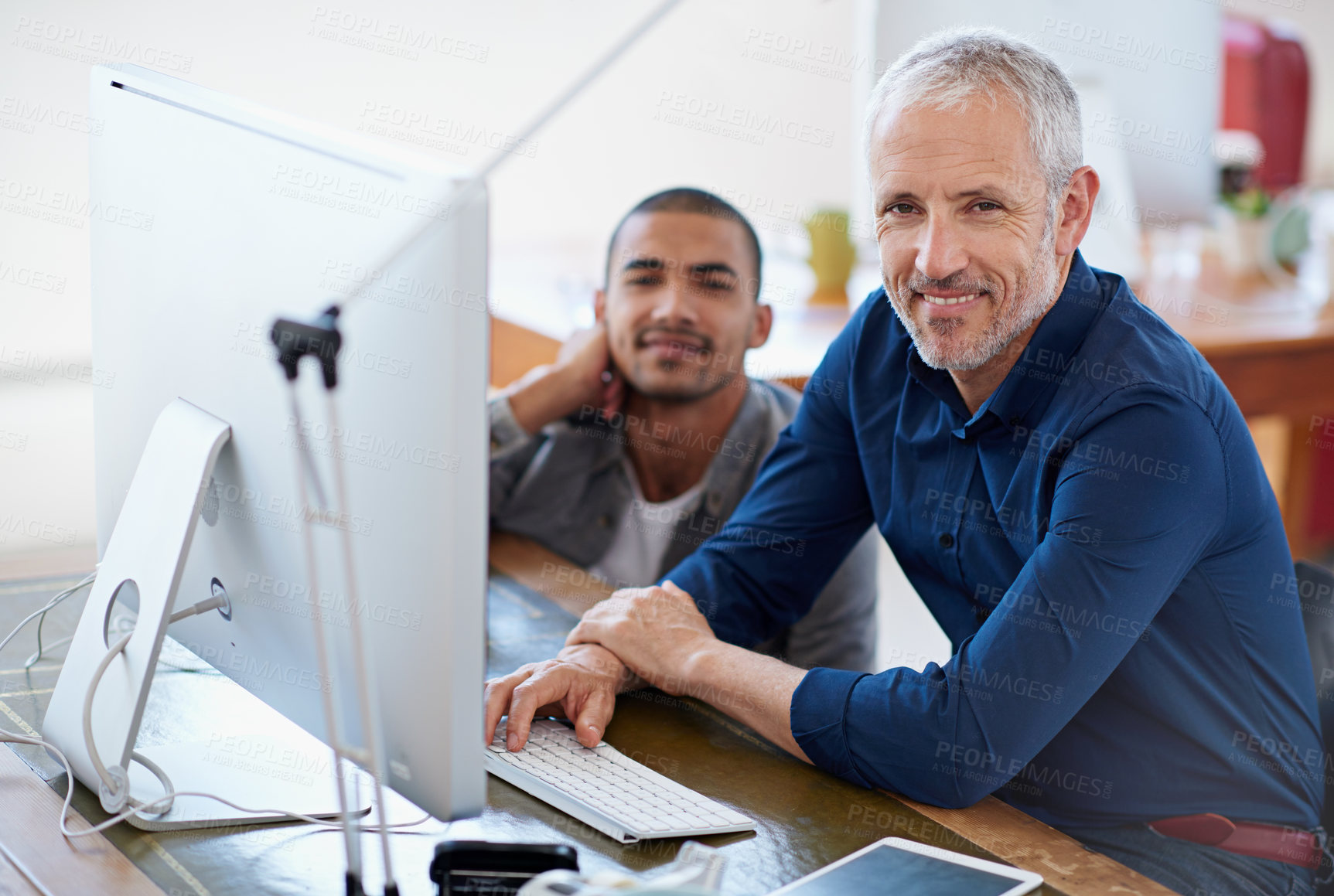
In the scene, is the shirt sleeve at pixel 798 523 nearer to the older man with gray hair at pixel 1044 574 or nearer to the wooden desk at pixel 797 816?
the older man with gray hair at pixel 1044 574

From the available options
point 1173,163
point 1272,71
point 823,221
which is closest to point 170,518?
point 823,221

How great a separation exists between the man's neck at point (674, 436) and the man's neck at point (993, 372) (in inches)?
23.2

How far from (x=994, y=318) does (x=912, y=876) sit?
533 mm

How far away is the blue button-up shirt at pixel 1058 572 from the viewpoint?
1.03 m

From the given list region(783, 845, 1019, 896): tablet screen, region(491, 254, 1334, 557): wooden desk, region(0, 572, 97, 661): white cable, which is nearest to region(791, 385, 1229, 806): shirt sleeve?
region(783, 845, 1019, 896): tablet screen

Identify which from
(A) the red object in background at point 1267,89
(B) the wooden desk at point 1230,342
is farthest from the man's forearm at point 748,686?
(A) the red object in background at point 1267,89

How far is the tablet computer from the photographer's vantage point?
0.87 meters

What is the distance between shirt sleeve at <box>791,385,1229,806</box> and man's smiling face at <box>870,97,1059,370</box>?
0.51 ft

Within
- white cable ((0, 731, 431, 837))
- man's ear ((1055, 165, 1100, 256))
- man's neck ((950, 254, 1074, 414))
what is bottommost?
white cable ((0, 731, 431, 837))

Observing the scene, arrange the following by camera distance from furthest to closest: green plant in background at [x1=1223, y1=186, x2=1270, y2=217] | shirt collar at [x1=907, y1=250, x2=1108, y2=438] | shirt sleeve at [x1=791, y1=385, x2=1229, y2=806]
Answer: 1. green plant in background at [x1=1223, y1=186, x2=1270, y2=217]
2. shirt collar at [x1=907, y1=250, x2=1108, y2=438]
3. shirt sleeve at [x1=791, y1=385, x2=1229, y2=806]

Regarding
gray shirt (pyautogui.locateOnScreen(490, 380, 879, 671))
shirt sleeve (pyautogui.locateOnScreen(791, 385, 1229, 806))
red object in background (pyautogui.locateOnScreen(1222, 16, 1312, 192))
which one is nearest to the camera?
shirt sleeve (pyautogui.locateOnScreen(791, 385, 1229, 806))

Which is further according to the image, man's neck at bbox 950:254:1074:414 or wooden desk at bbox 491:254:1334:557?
wooden desk at bbox 491:254:1334:557

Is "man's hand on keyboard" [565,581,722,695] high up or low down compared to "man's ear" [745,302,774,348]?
down

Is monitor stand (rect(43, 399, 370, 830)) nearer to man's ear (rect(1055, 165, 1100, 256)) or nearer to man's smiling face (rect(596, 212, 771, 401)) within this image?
man's ear (rect(1055, 165, 1100, 256))
